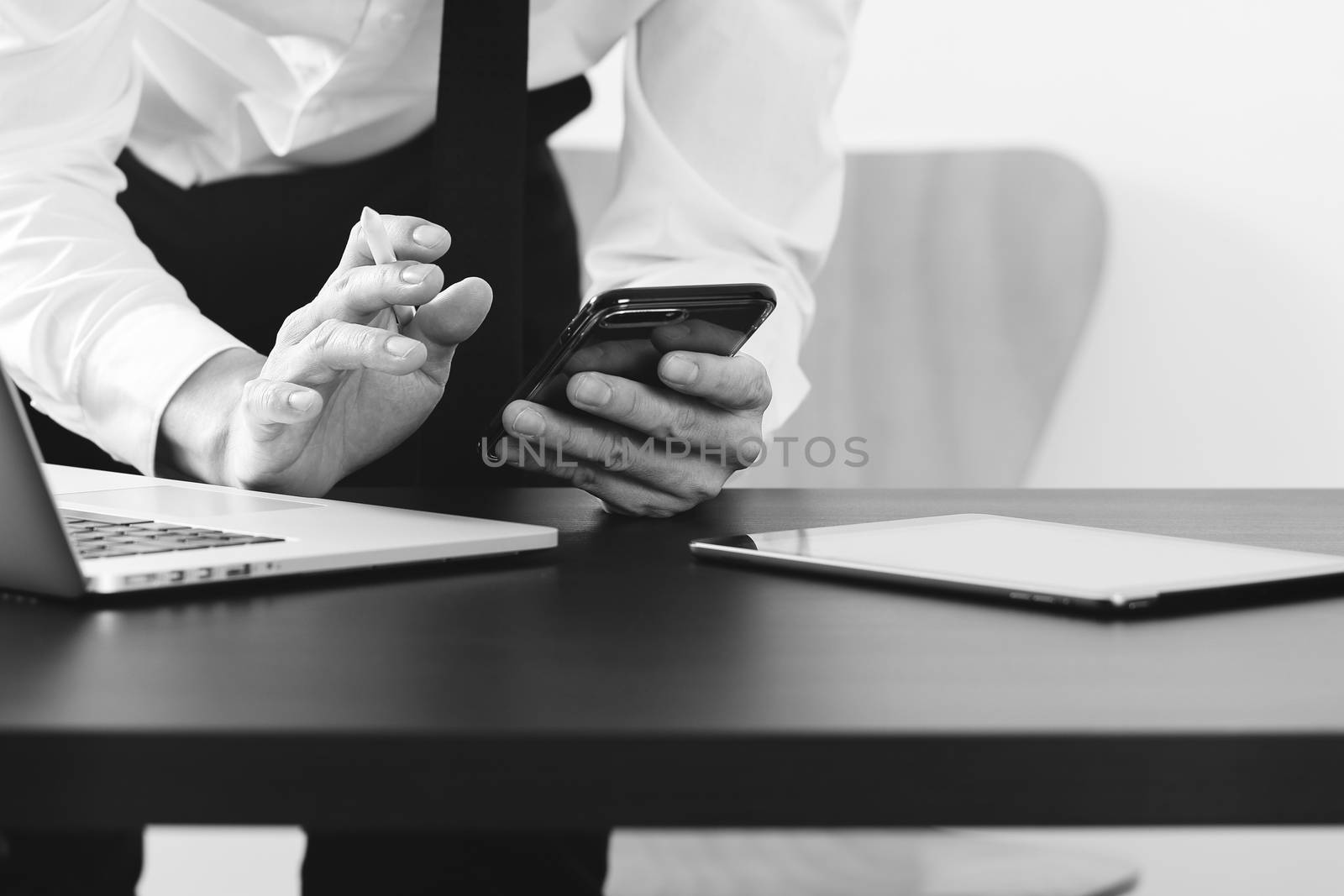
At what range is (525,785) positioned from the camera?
0.28m

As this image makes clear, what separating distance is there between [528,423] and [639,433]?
0.06m

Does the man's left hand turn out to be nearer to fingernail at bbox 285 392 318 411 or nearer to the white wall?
fingernail at bbox 285 392 318 411

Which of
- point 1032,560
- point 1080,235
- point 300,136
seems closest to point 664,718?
point 1032,560

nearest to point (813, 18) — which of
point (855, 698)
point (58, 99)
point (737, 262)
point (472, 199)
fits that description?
point (737, 262)

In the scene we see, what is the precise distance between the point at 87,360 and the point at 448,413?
23 cm

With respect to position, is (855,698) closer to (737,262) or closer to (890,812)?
(890,812)

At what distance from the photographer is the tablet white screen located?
43cm

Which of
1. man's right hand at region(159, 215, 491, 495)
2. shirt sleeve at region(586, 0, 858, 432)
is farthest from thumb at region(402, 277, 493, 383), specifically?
shirt sleeve at region(586, 0, 858, 432)

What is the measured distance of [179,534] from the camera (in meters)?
0.50

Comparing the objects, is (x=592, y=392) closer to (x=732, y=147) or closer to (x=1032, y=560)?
(x=1032, y=560)

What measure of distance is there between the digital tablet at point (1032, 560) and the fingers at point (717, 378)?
0.40 ft

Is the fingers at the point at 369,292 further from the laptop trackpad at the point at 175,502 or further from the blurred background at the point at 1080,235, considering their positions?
the blurred background at the point at 1080,235

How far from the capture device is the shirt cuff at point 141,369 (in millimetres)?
791

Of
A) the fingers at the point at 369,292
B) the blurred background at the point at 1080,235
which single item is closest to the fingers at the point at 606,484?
the fingers at the point at 369,292
